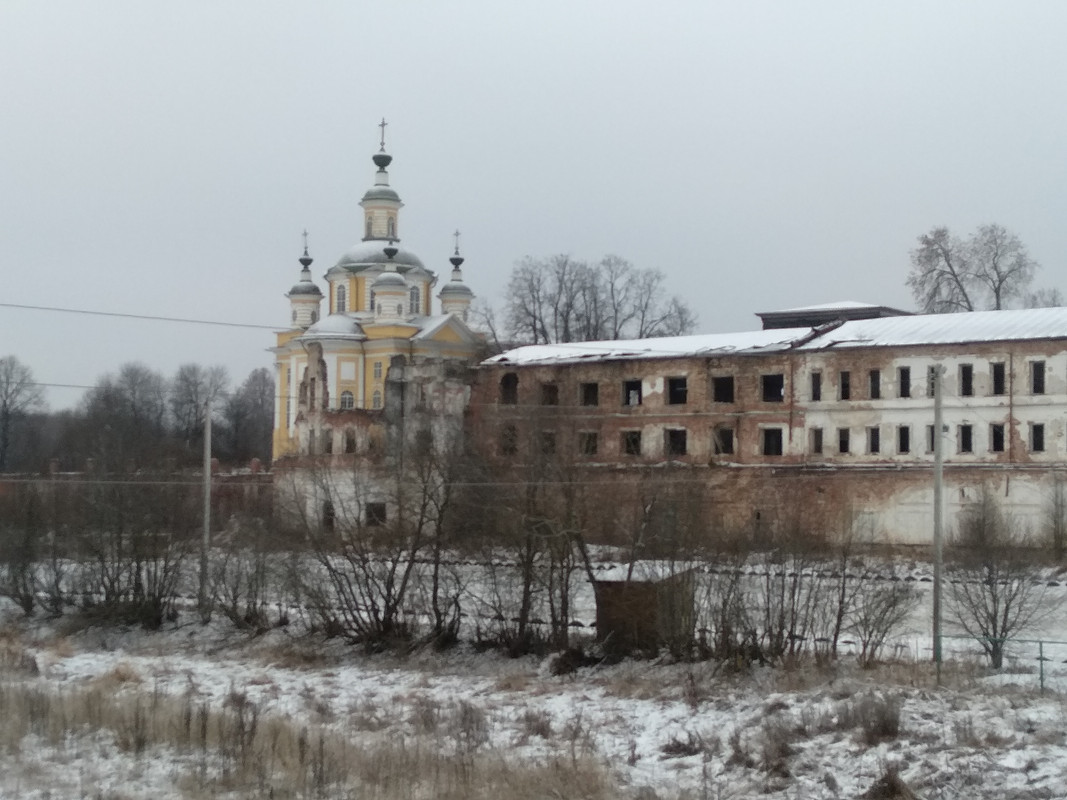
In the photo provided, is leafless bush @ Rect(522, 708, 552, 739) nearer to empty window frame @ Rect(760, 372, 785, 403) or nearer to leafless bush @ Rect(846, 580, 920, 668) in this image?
leafless bush @ Rect(846, 580, 920, 668)

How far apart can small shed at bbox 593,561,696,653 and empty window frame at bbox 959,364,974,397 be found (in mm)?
18422

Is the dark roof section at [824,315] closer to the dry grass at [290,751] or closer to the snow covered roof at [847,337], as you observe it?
the snow covered roof at [847,337]

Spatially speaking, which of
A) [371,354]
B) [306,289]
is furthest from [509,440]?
[306,289]

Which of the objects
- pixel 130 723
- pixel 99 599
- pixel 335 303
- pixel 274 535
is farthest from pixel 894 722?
pixel 335 303

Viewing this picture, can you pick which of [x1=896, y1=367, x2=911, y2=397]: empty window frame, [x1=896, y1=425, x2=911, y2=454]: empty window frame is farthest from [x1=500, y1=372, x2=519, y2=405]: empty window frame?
[x1=896, y1=425, x2=911, y2=454]: empty window frame

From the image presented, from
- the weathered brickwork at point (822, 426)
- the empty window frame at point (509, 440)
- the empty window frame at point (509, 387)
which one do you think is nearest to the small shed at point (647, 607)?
the empty window frame at point (509, 440)

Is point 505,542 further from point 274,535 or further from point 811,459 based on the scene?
point 811,459

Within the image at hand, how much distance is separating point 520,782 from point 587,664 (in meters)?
10.5

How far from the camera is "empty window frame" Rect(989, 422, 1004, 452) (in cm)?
4044

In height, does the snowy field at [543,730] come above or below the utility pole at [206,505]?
below

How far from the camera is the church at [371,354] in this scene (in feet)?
163

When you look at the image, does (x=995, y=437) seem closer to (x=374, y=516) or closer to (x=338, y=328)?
(x=374, y=516)

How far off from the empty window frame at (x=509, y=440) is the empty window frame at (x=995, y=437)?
16265 millimetres

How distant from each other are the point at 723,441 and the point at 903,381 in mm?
6553
